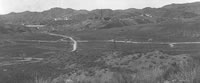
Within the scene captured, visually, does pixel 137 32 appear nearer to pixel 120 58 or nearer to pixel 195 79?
pixel 120 58

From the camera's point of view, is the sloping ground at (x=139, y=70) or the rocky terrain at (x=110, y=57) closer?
the sloping ground at (x=139, y=70)

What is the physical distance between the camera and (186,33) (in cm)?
7825

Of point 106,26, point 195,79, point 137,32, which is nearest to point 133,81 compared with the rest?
point 195,79

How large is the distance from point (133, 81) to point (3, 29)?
11148 centimetres

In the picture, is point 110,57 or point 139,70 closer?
point 139,70

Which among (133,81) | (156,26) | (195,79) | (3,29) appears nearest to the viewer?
(195,79)

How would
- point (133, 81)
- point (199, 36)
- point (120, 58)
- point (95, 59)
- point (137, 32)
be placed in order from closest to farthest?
point (133, 81) < point (120, 58) < point (95, 59) < point (199, 36) < point (137, 32)

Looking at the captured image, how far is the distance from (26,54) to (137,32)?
42.0m

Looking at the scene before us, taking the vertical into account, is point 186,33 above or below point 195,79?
below

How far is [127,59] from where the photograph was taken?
28.4m

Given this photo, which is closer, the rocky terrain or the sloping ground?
the sloping ground

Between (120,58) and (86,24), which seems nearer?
(120,58)

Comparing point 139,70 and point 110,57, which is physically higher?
point 139,70

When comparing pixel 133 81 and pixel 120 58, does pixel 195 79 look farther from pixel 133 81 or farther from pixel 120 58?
pixel 120 58
